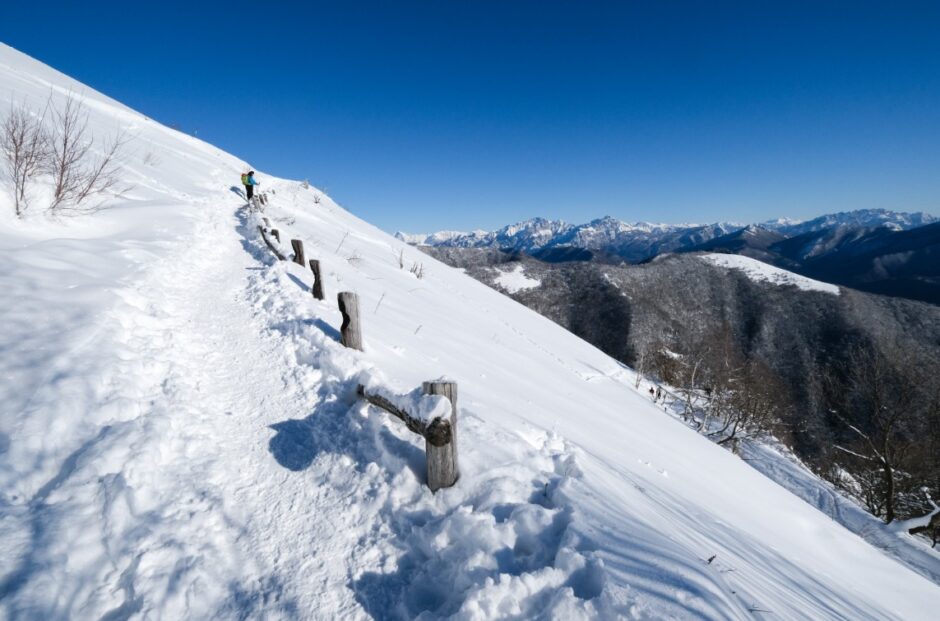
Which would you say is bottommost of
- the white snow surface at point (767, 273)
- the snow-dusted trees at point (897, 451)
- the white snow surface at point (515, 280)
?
the snow-dusted trees at point (897, 451)

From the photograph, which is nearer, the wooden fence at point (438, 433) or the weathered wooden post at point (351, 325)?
the wooden fence at point (438, 433)

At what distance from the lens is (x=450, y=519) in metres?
2.95

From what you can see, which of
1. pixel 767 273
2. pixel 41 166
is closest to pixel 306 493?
pixel 41 166

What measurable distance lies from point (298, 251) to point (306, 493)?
279 inches

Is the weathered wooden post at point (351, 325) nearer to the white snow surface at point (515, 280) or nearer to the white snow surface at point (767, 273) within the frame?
the white snow surface at point (515, 280)

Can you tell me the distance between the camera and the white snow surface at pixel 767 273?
193 feet

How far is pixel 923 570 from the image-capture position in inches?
391

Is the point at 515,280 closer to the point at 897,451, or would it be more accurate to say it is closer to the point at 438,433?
the point at 897,451

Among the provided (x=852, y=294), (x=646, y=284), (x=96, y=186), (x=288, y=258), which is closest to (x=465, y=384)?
(x=288, y=258)

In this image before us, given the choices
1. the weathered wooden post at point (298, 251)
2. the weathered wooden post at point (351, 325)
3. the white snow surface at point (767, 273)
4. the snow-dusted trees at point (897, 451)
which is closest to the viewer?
the weathered wooden post at point (351, 325)

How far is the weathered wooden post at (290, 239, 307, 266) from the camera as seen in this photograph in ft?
29.5

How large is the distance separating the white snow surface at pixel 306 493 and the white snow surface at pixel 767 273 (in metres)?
70.6

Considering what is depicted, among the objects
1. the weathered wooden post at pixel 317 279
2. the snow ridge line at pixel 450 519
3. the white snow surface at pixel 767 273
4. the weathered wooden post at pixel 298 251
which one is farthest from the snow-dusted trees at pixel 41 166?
the white snow surface at pixel 767 273

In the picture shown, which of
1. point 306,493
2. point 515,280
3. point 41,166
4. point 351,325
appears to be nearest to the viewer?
point 306,493
